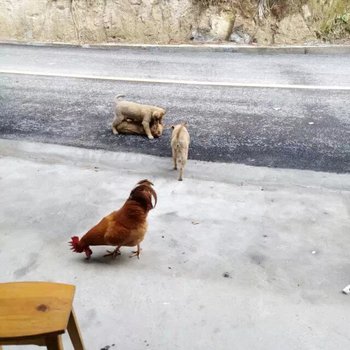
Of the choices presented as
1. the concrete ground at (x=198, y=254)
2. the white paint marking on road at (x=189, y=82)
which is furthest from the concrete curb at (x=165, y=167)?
the white paint marking on road at (x=189, y=82)

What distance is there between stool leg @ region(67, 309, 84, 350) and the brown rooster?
3.33 feet

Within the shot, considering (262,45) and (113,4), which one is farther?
(113,4)

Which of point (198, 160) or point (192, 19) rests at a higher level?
point (192, 19)

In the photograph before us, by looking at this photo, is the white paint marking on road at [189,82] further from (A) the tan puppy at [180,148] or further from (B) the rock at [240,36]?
(B) the rock at [240,36]

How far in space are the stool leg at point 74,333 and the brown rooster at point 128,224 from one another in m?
1.02

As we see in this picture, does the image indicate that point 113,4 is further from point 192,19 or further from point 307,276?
point 307,276

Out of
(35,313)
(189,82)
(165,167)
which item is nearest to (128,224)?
(35,313)

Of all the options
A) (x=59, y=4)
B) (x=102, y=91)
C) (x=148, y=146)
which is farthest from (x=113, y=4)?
(x=148, y=146)

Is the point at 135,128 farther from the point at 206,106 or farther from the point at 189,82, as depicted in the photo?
the point at 189,82

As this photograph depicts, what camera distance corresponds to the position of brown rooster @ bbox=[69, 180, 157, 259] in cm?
332

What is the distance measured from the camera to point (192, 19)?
42.5 ft

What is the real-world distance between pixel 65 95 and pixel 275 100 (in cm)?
353

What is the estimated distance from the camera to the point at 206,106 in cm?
746

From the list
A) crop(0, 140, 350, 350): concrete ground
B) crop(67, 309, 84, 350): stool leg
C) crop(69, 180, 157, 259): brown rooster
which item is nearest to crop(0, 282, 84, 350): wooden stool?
crop(67, 309, 84, 350): stool leg
